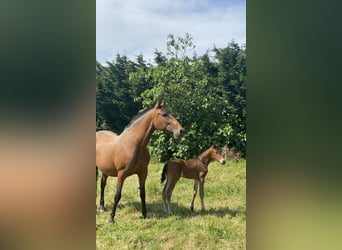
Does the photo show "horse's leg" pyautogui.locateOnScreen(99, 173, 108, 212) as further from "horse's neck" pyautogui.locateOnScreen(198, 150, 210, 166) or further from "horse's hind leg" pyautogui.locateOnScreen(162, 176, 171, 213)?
"horse's neck" pyautogui.locateOnScreen(198, 150, 210, 166)

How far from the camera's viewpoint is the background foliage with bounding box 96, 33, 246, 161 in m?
2.97

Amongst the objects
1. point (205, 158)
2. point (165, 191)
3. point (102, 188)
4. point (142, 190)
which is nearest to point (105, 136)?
point (102, 188)

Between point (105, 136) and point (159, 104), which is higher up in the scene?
point (159, 104)

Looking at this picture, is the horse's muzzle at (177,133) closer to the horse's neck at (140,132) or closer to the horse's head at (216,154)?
the horse's neck at (140,132)

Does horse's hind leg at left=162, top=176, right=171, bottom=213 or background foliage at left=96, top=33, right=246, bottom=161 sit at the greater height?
background foliage at left=96, top=33, right=246, bottom=161

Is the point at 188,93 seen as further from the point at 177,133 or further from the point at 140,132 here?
the point at 140,132

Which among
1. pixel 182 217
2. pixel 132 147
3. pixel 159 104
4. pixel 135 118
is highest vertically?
pixel 159 104

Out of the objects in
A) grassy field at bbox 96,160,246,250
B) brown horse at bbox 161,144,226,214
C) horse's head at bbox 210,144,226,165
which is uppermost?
horse's head at bbox 210,144,226,165

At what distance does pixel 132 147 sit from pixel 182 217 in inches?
30.6

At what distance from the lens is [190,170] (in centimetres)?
303

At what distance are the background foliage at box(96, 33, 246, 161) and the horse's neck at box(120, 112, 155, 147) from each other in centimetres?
6

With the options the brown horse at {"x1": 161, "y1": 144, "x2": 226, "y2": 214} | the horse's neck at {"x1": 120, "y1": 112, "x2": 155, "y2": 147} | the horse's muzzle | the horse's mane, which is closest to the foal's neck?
the brown horse at {"x1": 161, "y1": 144, "x2": 226, "y2": 214}
